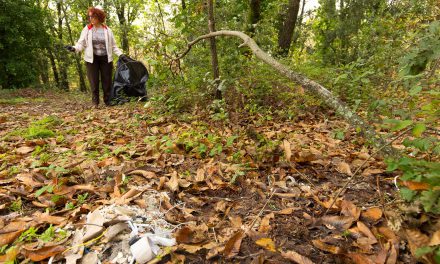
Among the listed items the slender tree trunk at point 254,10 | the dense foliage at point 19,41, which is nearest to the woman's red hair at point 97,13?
the slender tree trunk at point 254,10

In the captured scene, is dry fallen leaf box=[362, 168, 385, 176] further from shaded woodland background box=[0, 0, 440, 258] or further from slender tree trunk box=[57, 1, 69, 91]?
slender tree trunk box=[57, 1, 69, 91]

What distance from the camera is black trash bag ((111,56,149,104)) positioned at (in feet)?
18.4

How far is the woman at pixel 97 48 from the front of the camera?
521cm

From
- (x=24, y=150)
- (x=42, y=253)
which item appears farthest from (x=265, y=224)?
(x=24, y=150)

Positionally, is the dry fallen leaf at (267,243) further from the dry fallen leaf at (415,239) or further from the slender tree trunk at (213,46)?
the slender tree trunk at (213,46)

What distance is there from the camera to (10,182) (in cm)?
210

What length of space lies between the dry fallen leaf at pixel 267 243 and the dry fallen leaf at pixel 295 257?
59 millimetres

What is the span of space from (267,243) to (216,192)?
65 cm

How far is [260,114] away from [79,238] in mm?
2693

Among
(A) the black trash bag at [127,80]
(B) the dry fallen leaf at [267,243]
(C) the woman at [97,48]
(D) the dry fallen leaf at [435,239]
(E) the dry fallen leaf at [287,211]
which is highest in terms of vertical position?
(C) the woman at [97,48]

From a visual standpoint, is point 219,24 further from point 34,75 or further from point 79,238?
point 34,75

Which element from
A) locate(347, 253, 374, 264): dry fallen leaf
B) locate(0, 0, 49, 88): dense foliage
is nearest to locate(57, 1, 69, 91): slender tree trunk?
locate(0, 0, 49, 88): dense foliage

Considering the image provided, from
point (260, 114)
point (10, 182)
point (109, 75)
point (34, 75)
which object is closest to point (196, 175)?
point (10, 182)

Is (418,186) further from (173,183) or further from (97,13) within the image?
(97,13)
